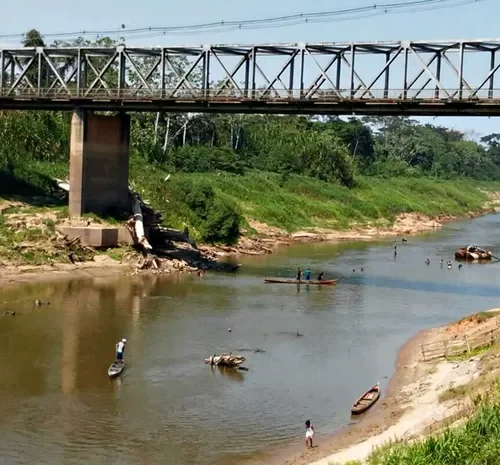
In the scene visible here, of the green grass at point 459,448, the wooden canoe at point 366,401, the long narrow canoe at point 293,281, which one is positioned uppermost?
the long narrow canoe at point 293,281

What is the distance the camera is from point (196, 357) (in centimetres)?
3850

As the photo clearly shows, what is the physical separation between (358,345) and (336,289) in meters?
16.1

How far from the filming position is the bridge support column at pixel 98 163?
64.7 m

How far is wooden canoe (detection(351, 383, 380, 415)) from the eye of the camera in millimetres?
32000

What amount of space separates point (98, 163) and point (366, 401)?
37844mm

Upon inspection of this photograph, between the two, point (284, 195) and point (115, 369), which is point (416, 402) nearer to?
point (115, 369)

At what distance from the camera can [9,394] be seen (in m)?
32.2

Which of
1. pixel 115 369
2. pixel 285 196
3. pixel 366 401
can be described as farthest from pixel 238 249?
pixel 366 401

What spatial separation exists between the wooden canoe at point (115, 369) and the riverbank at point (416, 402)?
9518 mm

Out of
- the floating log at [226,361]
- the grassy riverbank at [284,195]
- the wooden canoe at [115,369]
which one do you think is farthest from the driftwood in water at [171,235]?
the wooden canoe at [115,369]

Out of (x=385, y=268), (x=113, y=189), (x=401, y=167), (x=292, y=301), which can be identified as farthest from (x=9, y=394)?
(x=401, y=167)

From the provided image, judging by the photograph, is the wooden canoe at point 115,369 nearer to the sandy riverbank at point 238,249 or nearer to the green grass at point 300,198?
the sandy riverbank at point 238,249

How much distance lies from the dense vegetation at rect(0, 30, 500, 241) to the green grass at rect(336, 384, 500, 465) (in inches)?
2109

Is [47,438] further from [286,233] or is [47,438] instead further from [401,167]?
[401,167]
